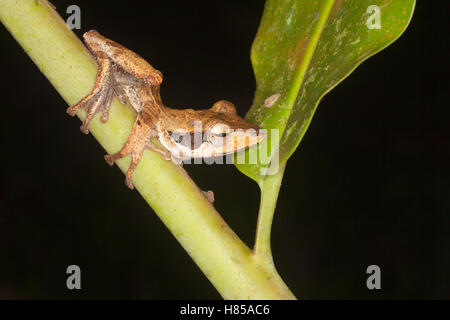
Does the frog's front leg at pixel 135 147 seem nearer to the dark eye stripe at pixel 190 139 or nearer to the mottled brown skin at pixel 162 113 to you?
the mottled brown skin at pixel 162 113

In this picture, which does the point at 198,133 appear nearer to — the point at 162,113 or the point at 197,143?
the point at 197,143

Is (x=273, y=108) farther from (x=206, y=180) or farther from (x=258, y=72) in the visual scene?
(x=206, y=180)

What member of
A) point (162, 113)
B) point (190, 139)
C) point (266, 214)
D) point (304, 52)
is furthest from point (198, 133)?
point (266, 214)

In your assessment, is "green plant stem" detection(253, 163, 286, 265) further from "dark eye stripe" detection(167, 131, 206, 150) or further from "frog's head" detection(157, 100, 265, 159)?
"dark eye stripe" detection(167, 131, 206, 150)

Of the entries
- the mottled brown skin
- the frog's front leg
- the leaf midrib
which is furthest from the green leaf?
the frog's front leg

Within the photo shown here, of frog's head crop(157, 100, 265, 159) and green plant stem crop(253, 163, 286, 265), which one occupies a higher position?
frog's head crop(157, 100, 265, 159)

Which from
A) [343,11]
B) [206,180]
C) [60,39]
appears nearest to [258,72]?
[343,11]
